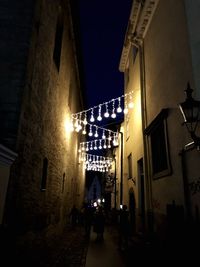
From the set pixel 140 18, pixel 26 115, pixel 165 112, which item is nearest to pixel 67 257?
pixel 26 115

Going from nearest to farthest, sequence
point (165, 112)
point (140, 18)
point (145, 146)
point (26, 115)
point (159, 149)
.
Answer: point (26, 115) < point (165, 112) < point (159, 149) < point (145, 146) < point (140, 18)

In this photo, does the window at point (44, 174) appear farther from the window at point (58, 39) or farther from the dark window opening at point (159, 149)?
the window at point (58, 39)

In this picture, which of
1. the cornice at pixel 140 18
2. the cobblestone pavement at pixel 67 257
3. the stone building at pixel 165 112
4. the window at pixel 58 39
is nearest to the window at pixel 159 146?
the stone building at pixel 165 112

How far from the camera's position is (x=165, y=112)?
7.19 m

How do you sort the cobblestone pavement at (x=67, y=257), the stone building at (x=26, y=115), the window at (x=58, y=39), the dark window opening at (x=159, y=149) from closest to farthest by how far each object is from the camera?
the stone building at (x=26, y=115), the cobblestone pavement at (x=67, y=257), the dark window opening at (x=159, y=149), the window at (x=58, y=39)

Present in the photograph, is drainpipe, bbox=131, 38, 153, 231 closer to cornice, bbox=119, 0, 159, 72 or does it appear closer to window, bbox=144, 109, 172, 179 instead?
cornice, bbox=119, 0, 159, 72

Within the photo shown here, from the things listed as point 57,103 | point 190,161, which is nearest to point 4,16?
point 57,103

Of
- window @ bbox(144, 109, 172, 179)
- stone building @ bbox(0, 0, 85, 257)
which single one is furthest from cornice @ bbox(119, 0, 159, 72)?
window @ bbox(144, 109, 172, 179)

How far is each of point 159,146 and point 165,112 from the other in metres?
1.36

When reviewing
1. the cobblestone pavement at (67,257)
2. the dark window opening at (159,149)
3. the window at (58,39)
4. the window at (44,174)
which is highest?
the window at (58,39)

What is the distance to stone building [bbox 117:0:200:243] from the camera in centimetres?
563

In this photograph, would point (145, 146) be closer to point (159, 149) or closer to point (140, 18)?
point (159, 149)

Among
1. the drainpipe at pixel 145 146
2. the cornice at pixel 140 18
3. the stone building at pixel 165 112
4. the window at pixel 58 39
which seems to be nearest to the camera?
the stone building at pixel 165 112

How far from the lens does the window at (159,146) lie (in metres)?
7.19
